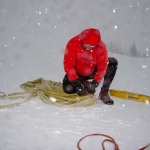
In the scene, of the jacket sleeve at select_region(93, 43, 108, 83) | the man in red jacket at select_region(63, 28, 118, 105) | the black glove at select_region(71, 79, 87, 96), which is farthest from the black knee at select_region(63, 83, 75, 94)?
the jacket sleeve at select_region(93, 43, 108, 83)

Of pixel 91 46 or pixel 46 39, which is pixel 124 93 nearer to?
pixel 91 46

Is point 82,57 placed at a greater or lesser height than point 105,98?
greater

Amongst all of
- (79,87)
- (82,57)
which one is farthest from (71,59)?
(79,87)

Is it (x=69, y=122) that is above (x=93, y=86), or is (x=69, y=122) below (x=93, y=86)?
below

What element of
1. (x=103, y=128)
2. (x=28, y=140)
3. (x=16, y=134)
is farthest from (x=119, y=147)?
(x=16, y=134)

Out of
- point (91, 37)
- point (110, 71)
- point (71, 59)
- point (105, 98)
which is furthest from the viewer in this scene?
point (110, 71)

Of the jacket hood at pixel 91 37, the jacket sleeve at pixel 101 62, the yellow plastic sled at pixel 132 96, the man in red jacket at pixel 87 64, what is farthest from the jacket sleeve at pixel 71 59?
the yellow plastic sled at pixel 132 96

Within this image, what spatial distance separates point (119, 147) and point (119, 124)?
0.62 m

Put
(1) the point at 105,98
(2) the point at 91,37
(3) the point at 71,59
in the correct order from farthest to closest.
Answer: (1) the point at 105,98, (3) the point at 71,59, (2) the point at 91,37

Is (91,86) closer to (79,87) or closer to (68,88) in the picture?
(79,87)

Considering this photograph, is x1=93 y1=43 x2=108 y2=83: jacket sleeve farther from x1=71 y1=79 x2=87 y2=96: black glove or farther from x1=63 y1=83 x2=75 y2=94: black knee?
x1=63 y1=83 x2=75 y2=94: black knee

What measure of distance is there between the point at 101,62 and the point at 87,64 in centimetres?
26

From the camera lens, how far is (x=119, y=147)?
2.13m

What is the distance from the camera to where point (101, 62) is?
12.0 feet
